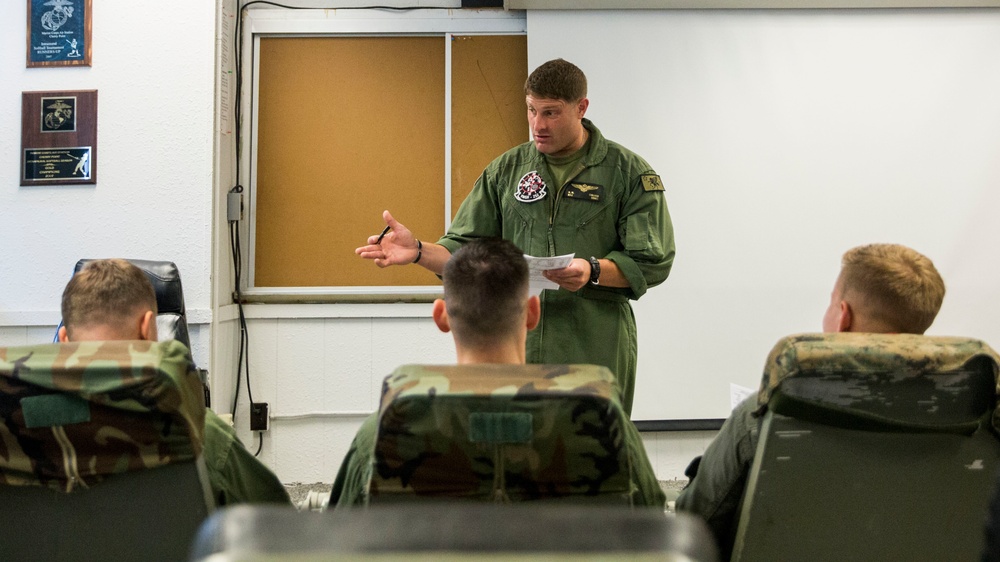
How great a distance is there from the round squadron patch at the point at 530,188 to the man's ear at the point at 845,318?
0.95m

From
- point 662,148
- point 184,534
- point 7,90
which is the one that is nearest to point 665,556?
point 184,534

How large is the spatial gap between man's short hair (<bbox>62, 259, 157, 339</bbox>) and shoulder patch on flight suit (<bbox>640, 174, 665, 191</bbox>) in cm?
130

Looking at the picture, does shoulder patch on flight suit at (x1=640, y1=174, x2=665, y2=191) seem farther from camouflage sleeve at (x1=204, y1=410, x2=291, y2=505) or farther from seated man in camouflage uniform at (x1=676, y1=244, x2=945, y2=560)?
camouflage sleeve at (x1=204, y1=410, x2=291, y2=505)

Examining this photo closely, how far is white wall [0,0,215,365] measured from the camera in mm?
3254

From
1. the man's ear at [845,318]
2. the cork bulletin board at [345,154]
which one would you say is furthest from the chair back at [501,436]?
the cork bulletin board at [345,154]

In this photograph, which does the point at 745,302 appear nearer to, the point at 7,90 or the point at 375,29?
the point at 375,29

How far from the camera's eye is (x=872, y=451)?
3.92 ft

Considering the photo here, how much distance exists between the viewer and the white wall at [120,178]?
3254mm

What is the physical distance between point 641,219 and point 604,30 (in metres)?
1.53

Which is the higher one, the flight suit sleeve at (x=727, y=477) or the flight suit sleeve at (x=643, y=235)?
the flight suit sleeve at (x=643, y=235)

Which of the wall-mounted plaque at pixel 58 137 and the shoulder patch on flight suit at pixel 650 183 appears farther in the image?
the wall-mounted plaque at pixel 58 137

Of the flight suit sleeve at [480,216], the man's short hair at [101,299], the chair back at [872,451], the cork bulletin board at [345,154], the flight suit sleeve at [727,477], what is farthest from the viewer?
the cork bulletin board at [345,154]

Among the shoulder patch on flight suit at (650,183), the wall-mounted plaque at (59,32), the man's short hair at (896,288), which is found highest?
the wall-mounted plaque at (59,32)

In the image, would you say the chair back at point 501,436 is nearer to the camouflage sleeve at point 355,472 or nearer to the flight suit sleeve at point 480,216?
the camouflage sleeve at point 355,472
